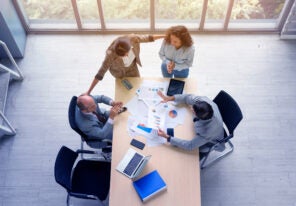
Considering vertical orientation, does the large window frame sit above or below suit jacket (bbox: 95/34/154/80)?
below

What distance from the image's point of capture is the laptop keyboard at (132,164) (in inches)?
115

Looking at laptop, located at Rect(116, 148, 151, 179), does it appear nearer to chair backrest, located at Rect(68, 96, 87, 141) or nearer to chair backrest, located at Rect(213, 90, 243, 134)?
chair backrest, located at Rect(68, 96, 87, 141)

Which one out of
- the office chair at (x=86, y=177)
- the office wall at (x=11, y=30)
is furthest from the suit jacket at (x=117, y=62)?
the office wall at (x=11, y=30)

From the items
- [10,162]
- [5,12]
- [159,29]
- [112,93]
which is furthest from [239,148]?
[5,12]

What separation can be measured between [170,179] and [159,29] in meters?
3.00

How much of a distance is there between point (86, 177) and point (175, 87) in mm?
1390

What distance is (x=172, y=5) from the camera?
4.91 metres

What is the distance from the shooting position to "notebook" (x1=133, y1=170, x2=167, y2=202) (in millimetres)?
2764

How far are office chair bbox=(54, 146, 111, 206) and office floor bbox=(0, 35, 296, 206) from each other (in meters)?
0.49

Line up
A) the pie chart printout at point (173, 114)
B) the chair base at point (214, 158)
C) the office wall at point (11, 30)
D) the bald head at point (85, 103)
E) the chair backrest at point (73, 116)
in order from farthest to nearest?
the office wall at point (11, 30)
the chair base at point (214, 158)
the pie chart printout at point (173, 114)
the chair backrest at point (73, 116)
the bald head at point (85, 103)

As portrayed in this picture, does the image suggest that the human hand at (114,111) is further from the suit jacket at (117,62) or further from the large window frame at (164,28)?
the large window frame at (164,28)

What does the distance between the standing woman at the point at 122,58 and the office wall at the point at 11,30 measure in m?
1.91

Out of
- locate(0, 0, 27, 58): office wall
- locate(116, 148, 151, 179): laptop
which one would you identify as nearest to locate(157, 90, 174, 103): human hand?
locate(116, 148, 151, 179): laptop

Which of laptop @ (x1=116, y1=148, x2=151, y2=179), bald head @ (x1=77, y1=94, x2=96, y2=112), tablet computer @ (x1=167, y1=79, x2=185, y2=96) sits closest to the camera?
laptop @ (x1=116, y1=148, x2=151, y2=179)
